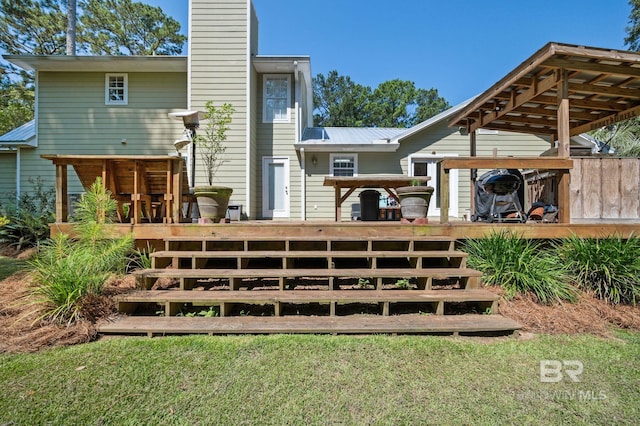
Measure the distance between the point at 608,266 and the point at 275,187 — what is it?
727 centimetres

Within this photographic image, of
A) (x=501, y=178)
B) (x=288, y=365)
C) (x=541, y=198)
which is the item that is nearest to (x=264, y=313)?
(x=288, y=365)

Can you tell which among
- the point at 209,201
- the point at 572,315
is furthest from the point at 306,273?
the point at 572,315

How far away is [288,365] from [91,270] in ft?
7.70

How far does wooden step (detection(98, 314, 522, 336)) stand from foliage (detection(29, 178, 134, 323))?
0.45m

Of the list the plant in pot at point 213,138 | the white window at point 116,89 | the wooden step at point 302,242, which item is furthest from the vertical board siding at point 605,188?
the white window at point 116,89

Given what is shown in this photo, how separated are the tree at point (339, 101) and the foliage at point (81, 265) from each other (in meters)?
28.0

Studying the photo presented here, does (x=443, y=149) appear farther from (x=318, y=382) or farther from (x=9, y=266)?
(x=9, y=266)

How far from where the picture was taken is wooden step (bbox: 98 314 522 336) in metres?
2.77

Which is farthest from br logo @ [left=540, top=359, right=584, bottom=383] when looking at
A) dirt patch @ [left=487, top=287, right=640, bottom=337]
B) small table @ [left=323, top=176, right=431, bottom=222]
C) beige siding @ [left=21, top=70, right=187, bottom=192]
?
beige siding @ [left=21, top=70, right=187, bottom=192]

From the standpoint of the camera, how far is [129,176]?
4320 millimetres

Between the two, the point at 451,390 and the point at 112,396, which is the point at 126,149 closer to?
the point at 112,396

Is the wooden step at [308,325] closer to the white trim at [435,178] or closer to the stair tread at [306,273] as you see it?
the stair tread at [306,273]

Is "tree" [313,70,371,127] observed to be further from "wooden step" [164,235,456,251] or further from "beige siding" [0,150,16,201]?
"wooden step" [164,235,456,251]

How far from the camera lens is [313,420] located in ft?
5.82
